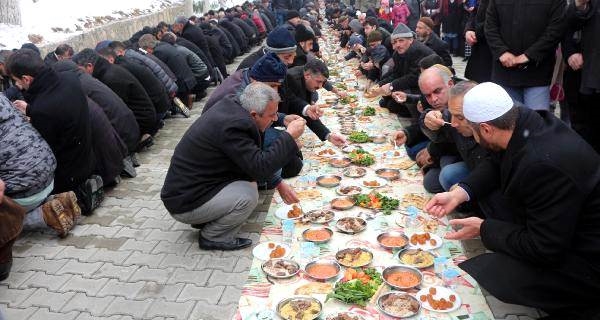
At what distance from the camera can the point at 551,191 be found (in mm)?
2746

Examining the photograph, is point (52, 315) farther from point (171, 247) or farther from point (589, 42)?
point (589, 42)

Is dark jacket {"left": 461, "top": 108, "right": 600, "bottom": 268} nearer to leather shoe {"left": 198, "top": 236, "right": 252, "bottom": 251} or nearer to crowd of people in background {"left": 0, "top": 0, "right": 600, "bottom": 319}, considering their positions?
crowd of people in background {"left": 0, "top": 0, "right": 600, "bottom": 319}

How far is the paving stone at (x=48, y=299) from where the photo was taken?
3785 mm

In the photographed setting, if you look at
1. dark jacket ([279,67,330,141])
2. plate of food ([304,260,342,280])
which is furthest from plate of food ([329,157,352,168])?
plate of food ([304,260,342,280])

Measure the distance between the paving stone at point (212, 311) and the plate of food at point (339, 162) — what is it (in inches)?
90.6

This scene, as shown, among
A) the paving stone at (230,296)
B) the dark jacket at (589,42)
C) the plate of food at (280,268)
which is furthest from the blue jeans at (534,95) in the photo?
the paving stone at (230,296)

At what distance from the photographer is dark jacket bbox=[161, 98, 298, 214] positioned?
13.4 feet

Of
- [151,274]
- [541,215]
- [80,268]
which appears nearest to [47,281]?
[80,268]

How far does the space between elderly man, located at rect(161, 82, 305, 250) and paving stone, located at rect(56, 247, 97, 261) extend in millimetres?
861

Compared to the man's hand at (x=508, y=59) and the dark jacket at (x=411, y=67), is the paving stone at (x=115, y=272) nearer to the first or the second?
the man's hand at (x=508, y=59)

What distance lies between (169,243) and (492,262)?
2.71 m

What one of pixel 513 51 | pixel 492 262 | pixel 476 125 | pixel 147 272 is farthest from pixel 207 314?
pixel 513 51

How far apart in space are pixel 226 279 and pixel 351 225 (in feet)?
3.36

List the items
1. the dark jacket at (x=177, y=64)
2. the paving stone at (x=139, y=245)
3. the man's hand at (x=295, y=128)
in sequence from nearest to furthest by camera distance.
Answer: the man's hand at (x=295, y=128) → the paving stone at (x=139, y=245) → the dark jacket at (x=177, y=64)
